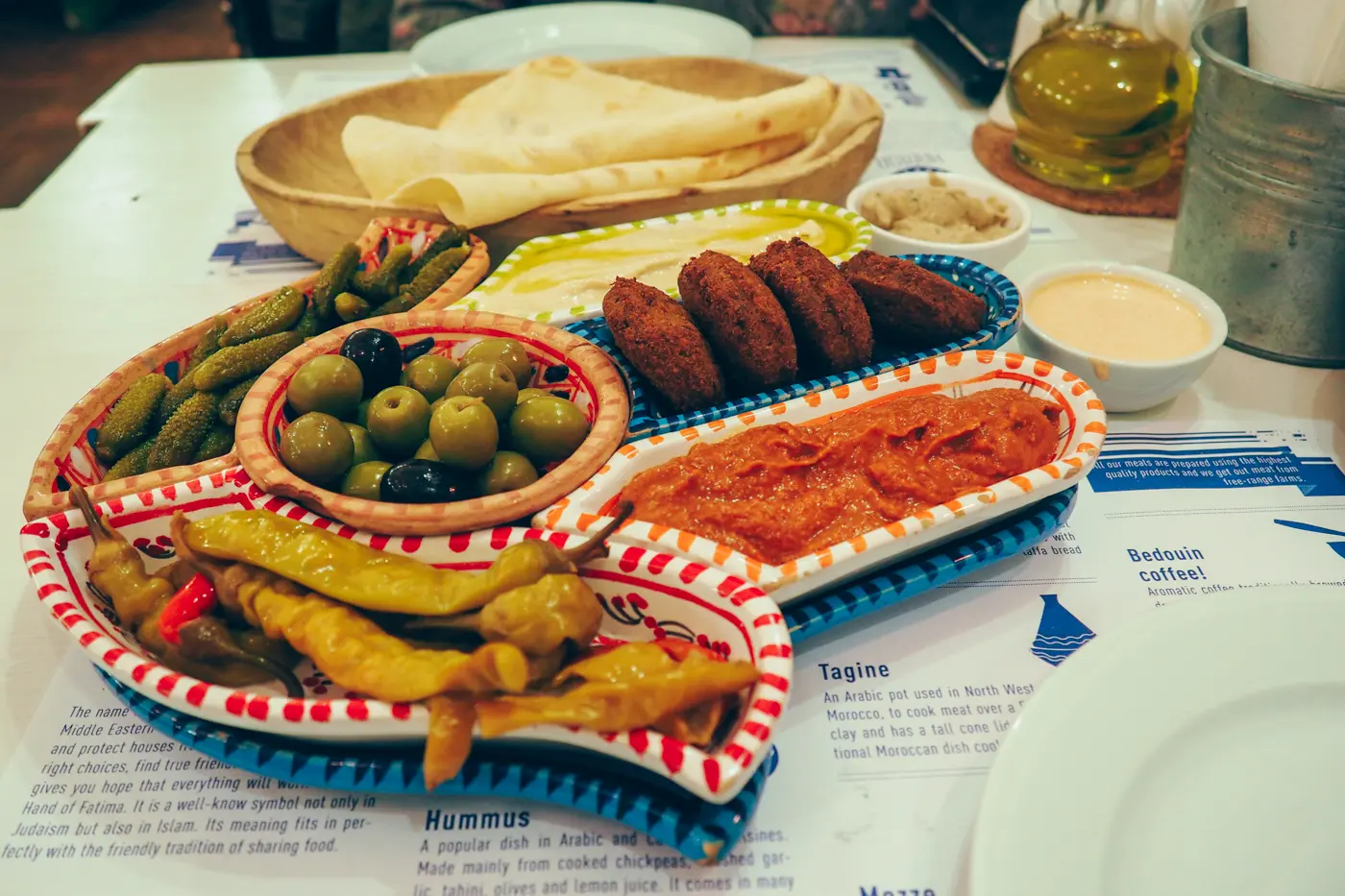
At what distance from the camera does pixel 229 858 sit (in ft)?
3.80

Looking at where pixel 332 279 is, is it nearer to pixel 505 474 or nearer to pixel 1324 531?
pixel 505 474

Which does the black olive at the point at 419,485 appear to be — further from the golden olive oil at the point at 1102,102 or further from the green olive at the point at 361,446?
the golden olive oil at the point at 1102,102

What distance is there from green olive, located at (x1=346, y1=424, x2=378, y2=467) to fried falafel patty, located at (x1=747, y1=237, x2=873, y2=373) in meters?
0.79

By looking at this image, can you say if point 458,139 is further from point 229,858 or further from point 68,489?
point 229,858

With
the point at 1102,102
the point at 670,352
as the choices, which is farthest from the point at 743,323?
the point at 1102,102

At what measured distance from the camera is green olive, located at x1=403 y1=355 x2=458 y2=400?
1619mm

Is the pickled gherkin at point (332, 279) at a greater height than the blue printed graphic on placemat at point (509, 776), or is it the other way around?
the pickled gherkin at point (332, 279)

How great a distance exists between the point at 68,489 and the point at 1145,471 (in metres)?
1.95

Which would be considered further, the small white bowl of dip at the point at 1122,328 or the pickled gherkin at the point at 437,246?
the pickled gherkin at the point at 437,246

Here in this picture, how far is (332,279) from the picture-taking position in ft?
6.20

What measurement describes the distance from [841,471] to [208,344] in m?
1.26

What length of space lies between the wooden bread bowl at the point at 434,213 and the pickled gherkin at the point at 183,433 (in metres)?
0.72

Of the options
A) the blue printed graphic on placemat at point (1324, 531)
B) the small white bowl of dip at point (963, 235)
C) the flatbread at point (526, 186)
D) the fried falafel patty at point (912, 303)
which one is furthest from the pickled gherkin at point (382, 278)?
the blue printed graphic on placemat at point (1324, 531)

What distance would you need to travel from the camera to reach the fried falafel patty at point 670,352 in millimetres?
1603
